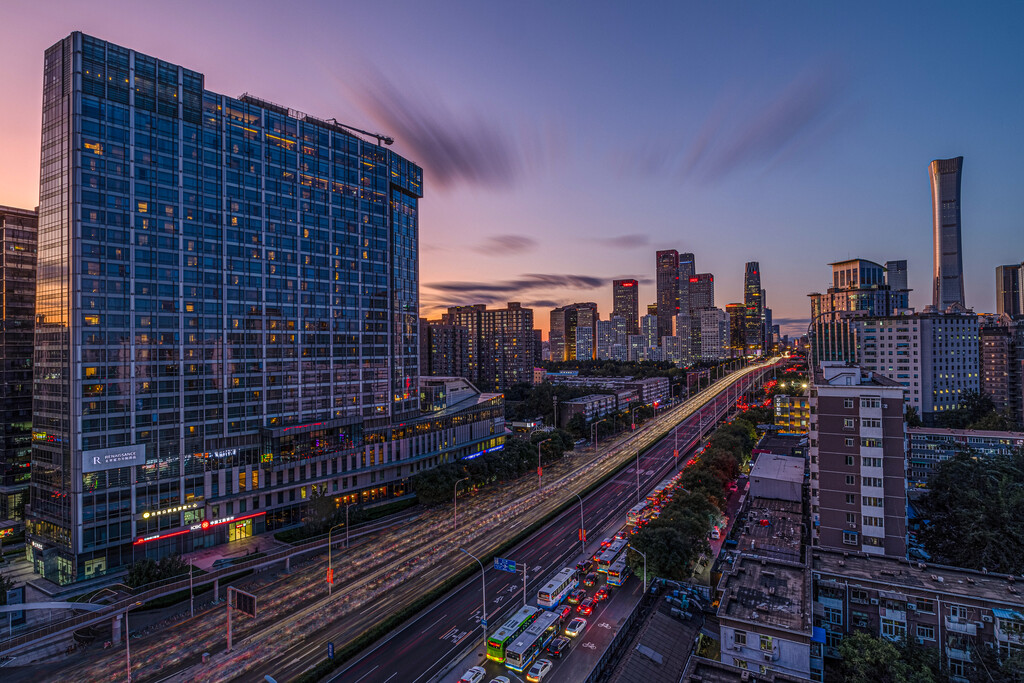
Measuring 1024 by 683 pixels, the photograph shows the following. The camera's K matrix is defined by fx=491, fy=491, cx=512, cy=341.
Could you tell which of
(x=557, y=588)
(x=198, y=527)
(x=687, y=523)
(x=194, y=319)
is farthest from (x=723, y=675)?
(x=194, y=319)

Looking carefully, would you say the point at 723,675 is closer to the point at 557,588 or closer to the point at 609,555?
the point at 557,588

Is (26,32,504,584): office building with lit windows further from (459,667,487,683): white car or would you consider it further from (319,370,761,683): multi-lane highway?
(459,667,487,683): white car

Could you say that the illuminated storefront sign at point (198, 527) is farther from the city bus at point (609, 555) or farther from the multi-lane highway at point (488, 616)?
the city bus at point (609, 555)

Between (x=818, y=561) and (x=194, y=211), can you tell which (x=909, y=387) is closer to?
(x=818, y=561)

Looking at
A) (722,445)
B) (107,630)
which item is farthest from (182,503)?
(722,445)

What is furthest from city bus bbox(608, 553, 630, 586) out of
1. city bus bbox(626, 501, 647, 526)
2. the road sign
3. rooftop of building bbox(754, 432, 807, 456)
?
rooftop of building bbox(754, 432, 807, 456)

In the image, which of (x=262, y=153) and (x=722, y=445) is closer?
(x=262, y=153)
